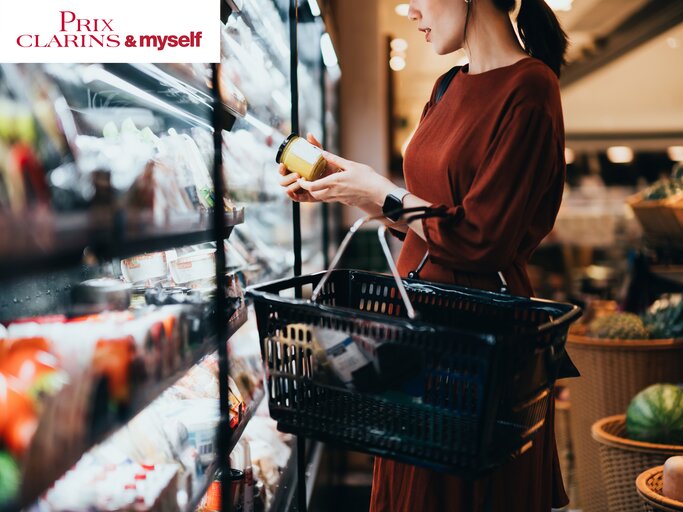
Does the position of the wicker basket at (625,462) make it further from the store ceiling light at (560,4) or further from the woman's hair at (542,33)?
the store ceiling light at (560,4)

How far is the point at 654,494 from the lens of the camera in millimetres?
2041

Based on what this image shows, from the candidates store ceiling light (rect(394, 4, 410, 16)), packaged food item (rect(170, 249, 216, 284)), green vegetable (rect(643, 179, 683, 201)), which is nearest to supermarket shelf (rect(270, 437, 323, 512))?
packaged food item (rect(170, 249, 216, 284))

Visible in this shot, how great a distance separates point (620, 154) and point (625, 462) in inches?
491

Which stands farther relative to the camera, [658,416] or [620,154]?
[620,154]

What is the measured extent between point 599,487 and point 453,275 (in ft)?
6.17

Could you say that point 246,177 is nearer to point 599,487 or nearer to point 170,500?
point 170,500

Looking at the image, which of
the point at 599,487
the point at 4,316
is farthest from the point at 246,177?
the point at 599,487

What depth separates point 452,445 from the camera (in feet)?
3.88

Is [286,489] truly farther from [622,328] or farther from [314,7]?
[314,7]

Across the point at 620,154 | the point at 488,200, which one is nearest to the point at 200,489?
the point at 488,200

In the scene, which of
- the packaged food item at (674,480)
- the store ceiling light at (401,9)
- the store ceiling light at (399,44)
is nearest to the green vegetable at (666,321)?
the packaged food item at (674,480)

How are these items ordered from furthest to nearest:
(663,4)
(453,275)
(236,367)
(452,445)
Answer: (663,4)
(236,367)
(453,275)
(452,445)

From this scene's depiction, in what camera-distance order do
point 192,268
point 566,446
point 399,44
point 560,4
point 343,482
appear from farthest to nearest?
point 399,44
point 560,4
point 343,482
point 566,446
point 192,268

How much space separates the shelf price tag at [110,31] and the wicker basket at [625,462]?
196 centimetres
